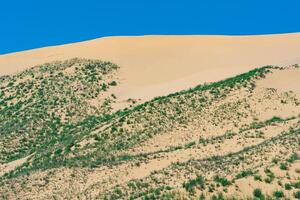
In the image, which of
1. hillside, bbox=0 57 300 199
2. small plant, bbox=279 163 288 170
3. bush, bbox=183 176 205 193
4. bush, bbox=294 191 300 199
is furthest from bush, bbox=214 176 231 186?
bush, bbox=294 191 300 199

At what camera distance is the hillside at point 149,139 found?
82.3 ft

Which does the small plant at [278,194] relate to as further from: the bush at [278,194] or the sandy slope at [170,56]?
the sandy slope at [170,56]

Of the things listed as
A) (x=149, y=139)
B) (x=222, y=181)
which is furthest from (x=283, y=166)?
(x=149, y=139)

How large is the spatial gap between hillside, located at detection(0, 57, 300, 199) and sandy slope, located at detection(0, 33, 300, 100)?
12.3 feet

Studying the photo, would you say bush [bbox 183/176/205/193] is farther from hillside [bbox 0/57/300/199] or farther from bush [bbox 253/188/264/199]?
bush [bbox 253/188/264/199]

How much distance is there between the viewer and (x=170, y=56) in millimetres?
68312

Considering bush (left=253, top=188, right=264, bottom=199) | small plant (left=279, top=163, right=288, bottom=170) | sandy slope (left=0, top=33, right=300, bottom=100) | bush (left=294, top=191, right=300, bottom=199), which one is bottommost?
bush (left=294, top=191, right=300, bottom=199)

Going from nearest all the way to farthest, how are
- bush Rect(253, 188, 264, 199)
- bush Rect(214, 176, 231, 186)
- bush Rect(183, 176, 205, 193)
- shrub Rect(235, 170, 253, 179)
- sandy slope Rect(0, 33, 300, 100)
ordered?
bush Rect(253, 188, 264, 199) < bush Rect(214, 176, 231, 186) < bush Rect(183, 176, 205, 193) < shrub Rect(235, 170, 253, 179) < sandy slope Rect(0, 33, 300, 100)

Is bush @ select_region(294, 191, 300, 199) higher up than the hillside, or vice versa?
the hillside

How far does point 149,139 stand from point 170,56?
99.5ft

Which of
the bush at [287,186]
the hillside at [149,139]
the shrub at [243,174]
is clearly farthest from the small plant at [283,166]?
the bush at [287,186]

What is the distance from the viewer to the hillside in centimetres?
2508

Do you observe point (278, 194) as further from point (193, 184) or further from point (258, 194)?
point (193, 184)

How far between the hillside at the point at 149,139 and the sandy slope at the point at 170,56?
3.75 meters
